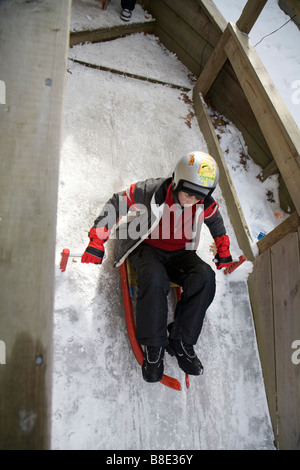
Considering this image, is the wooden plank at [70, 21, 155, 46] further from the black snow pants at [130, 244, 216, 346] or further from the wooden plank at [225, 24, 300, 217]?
the black snow pants at [130, 244, 216, 346]

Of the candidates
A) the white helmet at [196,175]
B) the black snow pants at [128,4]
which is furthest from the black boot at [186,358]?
the black snow pants at [128,4]

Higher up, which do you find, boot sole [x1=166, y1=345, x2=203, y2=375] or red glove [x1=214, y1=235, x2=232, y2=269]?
red glove [x1=214, y1=235, x2=232, y2=269]

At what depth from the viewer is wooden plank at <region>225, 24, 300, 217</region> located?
257 centimetres

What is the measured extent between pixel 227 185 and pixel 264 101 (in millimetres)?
830

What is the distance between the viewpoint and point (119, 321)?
2.55 metres

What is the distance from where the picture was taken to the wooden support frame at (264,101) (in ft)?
8.47

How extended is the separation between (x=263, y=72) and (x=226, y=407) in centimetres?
287

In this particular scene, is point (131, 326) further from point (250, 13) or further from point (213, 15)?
point (213, 15)

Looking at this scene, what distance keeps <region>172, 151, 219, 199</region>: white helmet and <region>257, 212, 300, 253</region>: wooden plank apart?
2.36 ft

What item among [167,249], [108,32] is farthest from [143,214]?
[108,32]

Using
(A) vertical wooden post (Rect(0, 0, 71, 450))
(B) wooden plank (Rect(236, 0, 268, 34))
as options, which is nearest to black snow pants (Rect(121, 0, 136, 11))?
(B) wooden plank (Rect(236, 0, 268, 34))

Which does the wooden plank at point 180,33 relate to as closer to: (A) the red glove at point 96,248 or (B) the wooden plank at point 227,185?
(B) the wooden plank at point 227,185

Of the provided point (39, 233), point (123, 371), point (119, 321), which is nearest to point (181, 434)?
point (123, 371)

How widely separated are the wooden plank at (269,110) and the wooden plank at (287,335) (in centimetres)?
39
